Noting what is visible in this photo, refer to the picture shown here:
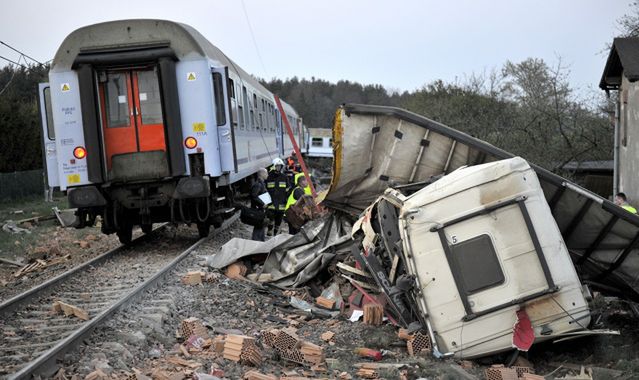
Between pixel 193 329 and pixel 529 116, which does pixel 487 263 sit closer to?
pixel 193 329

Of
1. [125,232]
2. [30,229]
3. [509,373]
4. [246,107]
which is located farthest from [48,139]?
[509,373]

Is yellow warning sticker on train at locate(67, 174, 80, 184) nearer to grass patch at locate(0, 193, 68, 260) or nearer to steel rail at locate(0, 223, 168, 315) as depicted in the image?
steel rail at locate(0, 223, 168, 315)

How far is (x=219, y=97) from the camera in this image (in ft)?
35.5

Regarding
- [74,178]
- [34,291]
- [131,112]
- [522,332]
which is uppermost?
[131,112]

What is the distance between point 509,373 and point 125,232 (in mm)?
8397

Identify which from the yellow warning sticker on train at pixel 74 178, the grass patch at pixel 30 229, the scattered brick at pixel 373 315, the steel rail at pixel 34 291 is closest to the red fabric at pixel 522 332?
the scattered brick at pixel 373 315

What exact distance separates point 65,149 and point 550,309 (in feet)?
26.1

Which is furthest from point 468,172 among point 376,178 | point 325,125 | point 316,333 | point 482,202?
point 325,125

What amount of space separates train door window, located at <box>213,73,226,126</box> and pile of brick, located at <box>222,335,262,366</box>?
5.74 metres

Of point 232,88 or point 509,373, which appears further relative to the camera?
point 232,88

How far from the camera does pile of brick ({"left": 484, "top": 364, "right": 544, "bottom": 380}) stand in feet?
17.7

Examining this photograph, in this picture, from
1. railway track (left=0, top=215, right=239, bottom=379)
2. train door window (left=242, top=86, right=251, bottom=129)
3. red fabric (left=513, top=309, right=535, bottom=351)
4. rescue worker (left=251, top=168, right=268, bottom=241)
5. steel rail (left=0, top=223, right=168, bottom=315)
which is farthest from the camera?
train door window (left=242, top=86, right=251, bottom=129)

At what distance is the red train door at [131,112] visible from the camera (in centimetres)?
1074

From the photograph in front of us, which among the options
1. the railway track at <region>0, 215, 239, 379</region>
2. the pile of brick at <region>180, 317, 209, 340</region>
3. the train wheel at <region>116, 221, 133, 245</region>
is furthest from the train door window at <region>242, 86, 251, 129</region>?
the pile of brick at <region>180, 317, 209, 340</region>
